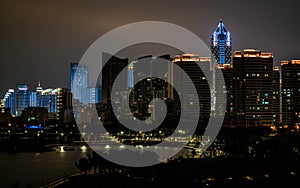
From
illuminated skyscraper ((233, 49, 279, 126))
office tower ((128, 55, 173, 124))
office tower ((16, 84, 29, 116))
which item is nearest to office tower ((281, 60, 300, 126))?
illuminated skyscraper ((233, 49, 279, 126))

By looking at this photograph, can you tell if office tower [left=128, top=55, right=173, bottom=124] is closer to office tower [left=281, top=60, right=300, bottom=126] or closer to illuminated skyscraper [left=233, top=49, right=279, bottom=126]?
illuminated skyscraper [left=233, top=49, right=279, bottom=126]

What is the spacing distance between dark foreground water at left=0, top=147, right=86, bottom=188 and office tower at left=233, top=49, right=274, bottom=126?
40.9ft

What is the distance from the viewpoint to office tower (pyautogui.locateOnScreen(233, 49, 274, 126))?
27203 millimetres

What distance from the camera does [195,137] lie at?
2259 centimetres

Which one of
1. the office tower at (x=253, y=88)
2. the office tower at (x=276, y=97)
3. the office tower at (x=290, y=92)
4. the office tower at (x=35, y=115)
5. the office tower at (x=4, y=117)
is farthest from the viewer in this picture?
the office tower at (x=35, y=115)

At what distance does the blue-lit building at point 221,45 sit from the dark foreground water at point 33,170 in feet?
68.9

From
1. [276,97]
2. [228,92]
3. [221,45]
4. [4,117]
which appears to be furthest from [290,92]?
[4,117]

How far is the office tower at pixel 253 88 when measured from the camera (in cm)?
2720

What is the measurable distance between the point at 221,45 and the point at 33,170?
992 inches

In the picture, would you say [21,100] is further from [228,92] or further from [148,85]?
[228,92]

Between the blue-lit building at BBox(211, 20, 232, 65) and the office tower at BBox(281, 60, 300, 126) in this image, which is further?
the blue-lit building at BBox(211, 20, 232, 65)

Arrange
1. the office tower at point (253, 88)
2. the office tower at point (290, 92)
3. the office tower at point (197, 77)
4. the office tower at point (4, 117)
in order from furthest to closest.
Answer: the office tower at point (4, 117)
the office tower at point (197, 77)
the office tower at point (290, 92)
the office tower at point (253, 88)

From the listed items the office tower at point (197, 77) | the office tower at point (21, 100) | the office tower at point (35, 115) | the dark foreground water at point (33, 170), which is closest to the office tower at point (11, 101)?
the office tower at point (21, 100)

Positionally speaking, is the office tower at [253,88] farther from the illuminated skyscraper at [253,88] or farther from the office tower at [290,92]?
the office tower at [290,92]
